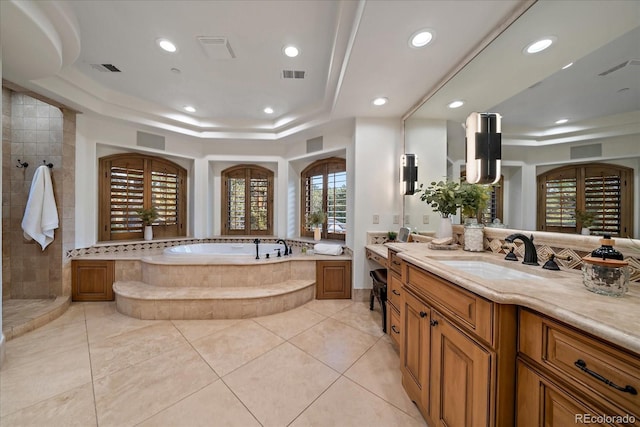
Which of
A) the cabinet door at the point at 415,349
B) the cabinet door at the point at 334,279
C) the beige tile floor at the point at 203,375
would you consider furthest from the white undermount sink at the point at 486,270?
the cabinet door at the point at 334,279

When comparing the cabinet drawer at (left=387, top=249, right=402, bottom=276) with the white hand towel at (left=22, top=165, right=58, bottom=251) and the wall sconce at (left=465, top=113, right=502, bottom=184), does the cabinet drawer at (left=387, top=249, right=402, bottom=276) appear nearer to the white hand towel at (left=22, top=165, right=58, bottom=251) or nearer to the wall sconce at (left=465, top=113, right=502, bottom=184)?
the wall sconce at (left=465, top=113, right=502, bottom=184)

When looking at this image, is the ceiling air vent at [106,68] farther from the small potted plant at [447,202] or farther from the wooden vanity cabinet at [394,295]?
the small potted plant at [447,202]

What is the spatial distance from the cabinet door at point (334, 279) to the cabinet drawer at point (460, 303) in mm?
1914

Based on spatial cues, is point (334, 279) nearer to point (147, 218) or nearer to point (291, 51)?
point (291, 51)

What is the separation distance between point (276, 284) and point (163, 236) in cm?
260

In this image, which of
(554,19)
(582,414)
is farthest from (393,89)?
(582,414)

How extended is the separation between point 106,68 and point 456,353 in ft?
13.5

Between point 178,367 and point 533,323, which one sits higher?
point 533,323

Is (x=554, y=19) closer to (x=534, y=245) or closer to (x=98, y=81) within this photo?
(x=534, y=245)

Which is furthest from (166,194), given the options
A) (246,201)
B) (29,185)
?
(29,185)

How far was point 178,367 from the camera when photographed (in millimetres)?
1822

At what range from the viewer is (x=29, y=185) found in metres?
2.84

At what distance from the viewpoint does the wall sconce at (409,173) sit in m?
2.77

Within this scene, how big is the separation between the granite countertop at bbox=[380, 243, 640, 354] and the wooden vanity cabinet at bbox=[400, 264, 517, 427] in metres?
0.05
